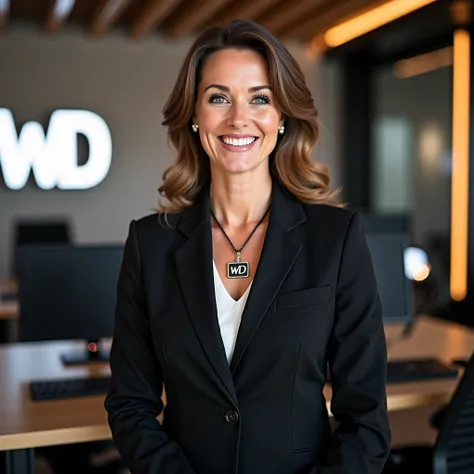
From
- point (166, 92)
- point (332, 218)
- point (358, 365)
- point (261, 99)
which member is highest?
point (166, 92)

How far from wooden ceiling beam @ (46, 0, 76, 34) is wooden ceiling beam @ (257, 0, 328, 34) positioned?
168cm

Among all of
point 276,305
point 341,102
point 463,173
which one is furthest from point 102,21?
point 276,305

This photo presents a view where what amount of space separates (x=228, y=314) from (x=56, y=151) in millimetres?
5522

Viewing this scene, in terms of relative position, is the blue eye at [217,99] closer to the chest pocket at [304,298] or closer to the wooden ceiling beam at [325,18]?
the chest pocket at [304,298]

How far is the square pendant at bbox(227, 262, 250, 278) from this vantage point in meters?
1.86

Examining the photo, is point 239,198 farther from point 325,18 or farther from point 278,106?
point 325,18

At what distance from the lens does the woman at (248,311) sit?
174cm

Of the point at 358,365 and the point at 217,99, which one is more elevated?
the point at 217,99

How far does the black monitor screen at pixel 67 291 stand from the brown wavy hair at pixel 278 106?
1.04m

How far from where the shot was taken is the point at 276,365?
1730 millimetres

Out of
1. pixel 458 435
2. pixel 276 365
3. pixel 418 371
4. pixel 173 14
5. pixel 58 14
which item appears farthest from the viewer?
pixel 173 14

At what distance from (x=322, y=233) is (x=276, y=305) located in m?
0.21

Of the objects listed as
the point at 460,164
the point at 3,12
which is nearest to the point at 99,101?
the point at 3,12

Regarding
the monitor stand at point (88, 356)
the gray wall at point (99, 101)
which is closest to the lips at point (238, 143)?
the monitor stand at point (88, 356)
